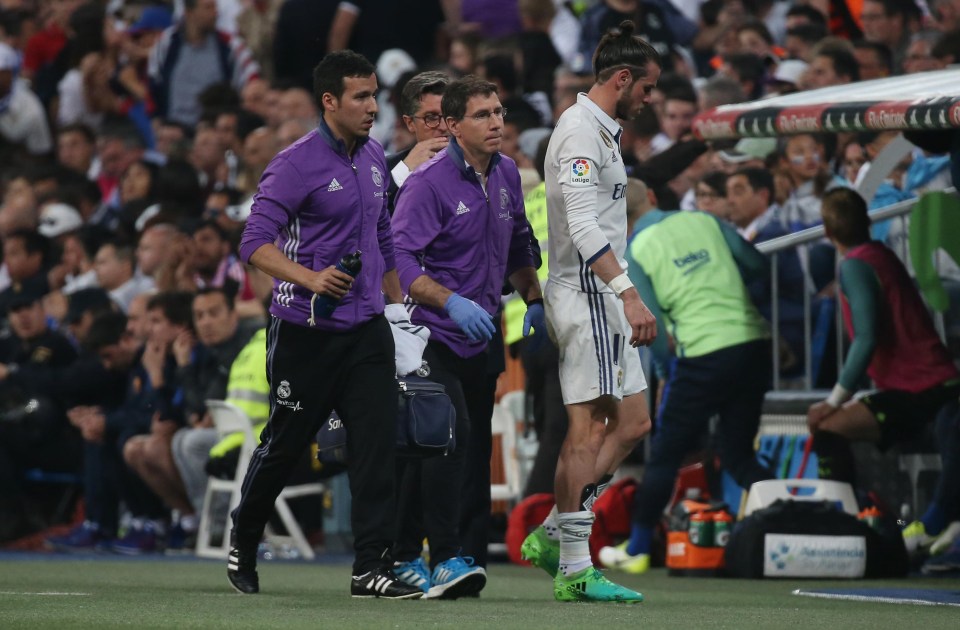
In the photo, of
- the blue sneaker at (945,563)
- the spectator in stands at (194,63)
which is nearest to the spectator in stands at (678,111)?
the blue sneaker at (945,563)

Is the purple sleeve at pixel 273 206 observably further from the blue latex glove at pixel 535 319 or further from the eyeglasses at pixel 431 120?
the eyeglasses at pixel 431 120

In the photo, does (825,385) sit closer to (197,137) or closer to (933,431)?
(933,431)

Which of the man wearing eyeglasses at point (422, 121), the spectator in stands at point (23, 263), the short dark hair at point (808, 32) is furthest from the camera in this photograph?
the spectator in stands at point (23, 263)

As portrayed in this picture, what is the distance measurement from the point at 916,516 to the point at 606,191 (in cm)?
419

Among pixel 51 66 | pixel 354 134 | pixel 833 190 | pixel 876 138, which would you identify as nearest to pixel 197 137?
pixel 51 66

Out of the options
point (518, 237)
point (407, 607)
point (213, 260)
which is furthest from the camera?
point (213, 260)

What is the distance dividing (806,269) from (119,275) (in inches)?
283

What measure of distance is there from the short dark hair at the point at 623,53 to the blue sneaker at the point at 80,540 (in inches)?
294

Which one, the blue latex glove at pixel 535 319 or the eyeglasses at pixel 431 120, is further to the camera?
the eyeglasses at pixel 431 120

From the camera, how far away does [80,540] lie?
1489 centimetres

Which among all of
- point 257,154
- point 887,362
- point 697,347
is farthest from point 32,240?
point 887,362

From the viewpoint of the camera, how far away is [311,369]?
27.7ft

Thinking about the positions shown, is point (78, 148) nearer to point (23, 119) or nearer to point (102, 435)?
point (23, 119)

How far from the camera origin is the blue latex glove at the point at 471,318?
8500 millimetres
